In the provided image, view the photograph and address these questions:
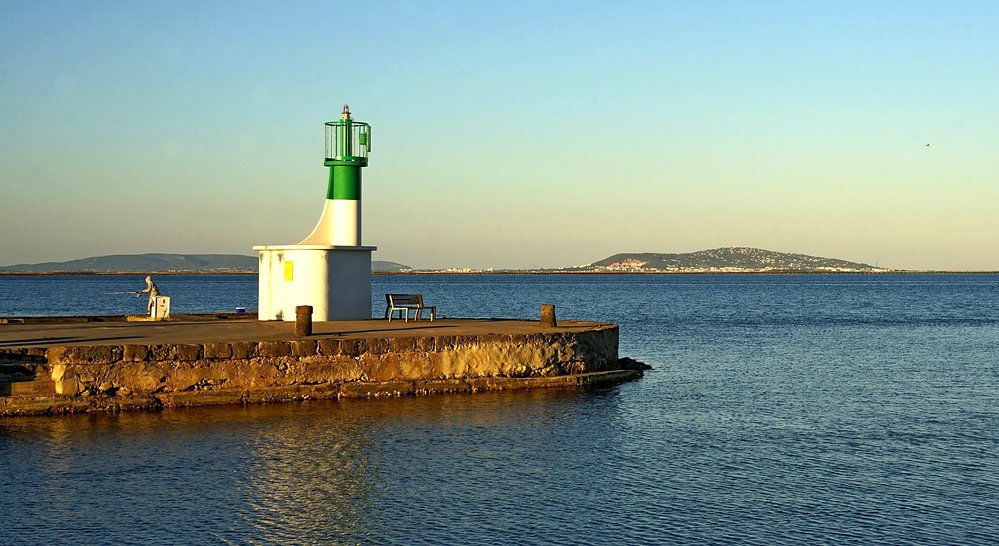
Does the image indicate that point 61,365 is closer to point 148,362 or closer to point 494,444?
point 148,362

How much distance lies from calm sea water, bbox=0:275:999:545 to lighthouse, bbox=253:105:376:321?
23.7 feet

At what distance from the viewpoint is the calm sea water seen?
12.0 m

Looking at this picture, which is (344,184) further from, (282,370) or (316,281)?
(282,370)

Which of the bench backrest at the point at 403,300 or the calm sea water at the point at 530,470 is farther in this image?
the bench backrest at the point at 403,300

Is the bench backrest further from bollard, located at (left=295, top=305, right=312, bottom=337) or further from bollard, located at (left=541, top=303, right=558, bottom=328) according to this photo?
bollard, located at (left=295, top=305, right=312, bottom=337)

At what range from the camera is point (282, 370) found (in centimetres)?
2114

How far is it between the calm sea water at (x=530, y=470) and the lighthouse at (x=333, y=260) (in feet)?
23.7

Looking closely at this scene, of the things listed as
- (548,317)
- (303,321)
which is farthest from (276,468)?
(548,317)

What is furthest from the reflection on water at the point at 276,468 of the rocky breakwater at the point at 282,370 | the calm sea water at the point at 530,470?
the rocky breakwater at the point at 282,370

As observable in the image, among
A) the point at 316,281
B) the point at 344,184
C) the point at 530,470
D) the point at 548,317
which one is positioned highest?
the point at 344,184

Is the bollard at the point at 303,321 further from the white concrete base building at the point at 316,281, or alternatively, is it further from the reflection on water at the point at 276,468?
the white concrete base building at the point at 316,281

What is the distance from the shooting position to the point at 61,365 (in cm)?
1922

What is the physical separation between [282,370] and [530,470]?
7945 mm

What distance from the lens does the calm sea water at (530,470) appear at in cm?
1205
